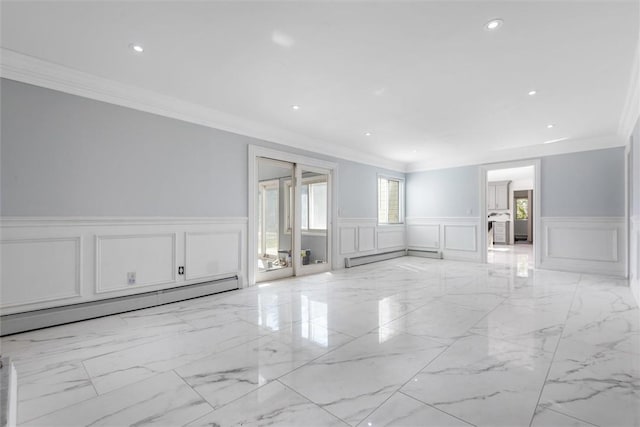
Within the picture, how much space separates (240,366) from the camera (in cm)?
202

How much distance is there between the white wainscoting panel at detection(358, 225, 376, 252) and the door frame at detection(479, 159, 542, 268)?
244 cm

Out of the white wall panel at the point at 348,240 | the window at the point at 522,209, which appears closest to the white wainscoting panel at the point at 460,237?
the white wall panel at the point at 348,240

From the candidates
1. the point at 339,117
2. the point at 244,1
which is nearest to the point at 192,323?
the point at 244,1

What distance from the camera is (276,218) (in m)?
5.01

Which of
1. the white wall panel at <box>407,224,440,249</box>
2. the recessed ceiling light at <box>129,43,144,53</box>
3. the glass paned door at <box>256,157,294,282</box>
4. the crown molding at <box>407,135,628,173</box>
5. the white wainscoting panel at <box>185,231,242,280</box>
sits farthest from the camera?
the white wall panel at <box>407,224,440,249</box>

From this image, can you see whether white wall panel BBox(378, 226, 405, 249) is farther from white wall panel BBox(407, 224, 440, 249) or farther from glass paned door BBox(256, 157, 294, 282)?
glass paned door BBox(256, 157, 294, 282)

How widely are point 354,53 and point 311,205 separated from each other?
3227mm

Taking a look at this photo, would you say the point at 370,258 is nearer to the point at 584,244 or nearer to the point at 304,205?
the point at 304,205

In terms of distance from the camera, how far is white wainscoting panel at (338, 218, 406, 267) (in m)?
6.16

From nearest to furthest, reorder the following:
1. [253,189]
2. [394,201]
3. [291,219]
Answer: [253,189], [291,219], [394,201]

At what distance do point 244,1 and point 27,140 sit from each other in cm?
242

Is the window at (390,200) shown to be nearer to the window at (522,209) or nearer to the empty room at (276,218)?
the empty room at (276,218)

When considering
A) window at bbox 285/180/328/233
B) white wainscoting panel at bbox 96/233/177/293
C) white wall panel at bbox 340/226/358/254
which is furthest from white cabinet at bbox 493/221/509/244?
white wainscoting panel at bbox 96/233/177/293

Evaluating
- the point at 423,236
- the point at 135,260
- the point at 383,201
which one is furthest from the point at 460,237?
the point at 135,260
